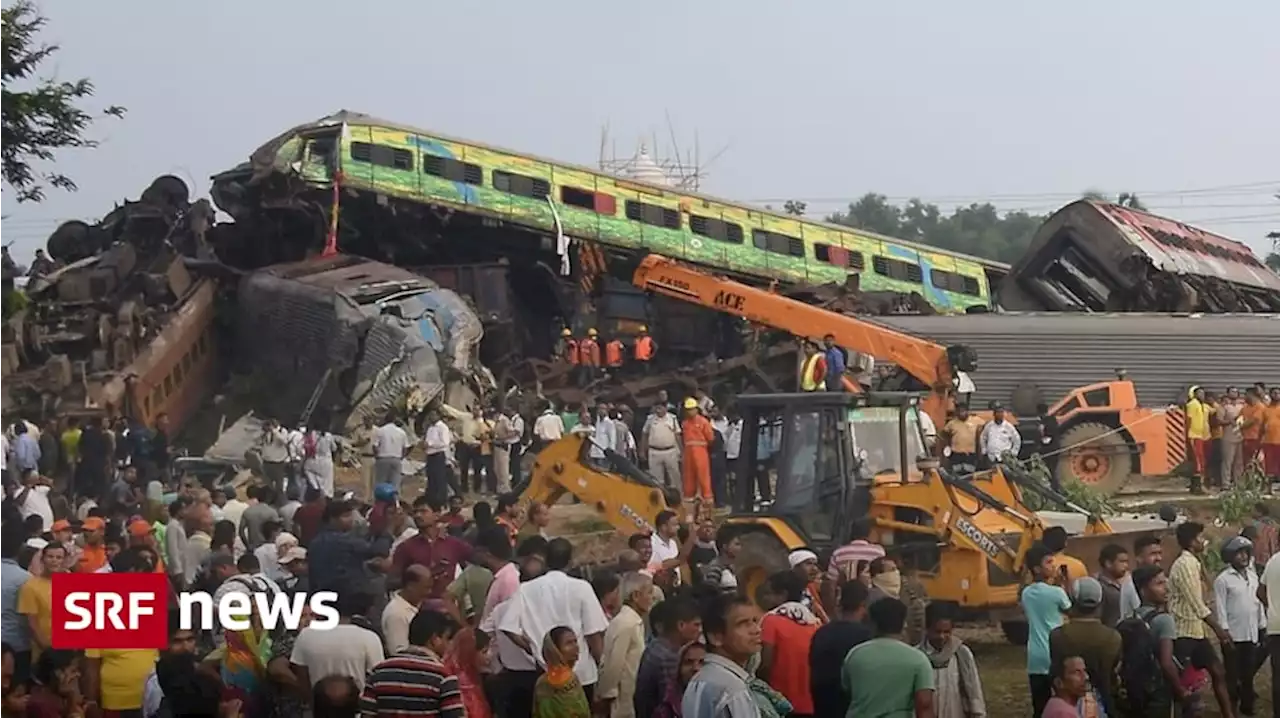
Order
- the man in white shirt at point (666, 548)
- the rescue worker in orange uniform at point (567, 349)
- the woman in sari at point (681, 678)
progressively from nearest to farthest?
the woman in sari at point (681, 678) → the man in white shirt at point (666, 548) → the rescue worker in orange uniform at point (567, 349)

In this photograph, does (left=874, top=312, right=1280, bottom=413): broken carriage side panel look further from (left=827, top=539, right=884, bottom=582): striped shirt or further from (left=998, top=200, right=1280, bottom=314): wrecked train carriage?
(left=827, top=539, right=884, bottom=582): striped shirt

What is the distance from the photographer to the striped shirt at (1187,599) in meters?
9.38

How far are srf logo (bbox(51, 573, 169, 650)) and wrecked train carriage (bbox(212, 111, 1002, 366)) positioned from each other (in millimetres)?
18335

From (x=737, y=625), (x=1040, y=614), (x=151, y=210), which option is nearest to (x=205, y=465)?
(x=151, y=210)

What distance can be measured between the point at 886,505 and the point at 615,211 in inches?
723

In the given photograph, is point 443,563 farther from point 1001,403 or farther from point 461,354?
point 1001,403

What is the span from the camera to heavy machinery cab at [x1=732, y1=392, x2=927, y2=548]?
12297 mm

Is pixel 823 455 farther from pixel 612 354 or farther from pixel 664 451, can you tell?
pixel 612 354

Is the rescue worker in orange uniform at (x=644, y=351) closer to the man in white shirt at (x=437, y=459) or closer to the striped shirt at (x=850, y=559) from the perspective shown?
the man in white shirt at (x=437, y=459)

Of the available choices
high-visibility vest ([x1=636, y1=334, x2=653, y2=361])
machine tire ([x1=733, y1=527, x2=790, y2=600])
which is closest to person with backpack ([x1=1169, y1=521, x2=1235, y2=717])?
machine tire ([x1=733, y1=527, x2=790, y2=600])

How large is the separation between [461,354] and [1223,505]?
9720 millimetres

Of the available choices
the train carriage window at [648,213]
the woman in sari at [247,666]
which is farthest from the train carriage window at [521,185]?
the woman in sari at [247,666]

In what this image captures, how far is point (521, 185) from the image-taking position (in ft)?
96.6

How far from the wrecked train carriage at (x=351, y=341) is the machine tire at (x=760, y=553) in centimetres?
1013
